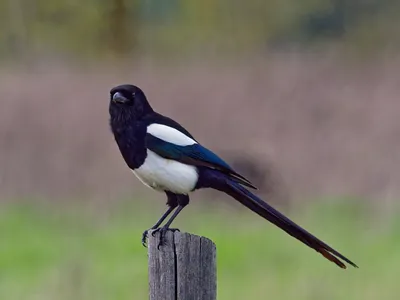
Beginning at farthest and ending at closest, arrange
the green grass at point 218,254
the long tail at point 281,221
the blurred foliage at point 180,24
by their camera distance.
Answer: the blurred foliage at point 180,24 < the green grass at point 218,254 < the long tail at point 281,221

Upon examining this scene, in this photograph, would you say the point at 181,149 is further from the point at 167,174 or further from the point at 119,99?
the point at 119,99

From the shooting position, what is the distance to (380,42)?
14.1 m

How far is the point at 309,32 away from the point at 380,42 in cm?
93

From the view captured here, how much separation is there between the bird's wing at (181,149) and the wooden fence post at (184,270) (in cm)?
76

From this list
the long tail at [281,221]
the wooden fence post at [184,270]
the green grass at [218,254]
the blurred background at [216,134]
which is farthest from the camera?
the blurred background at [216,134]

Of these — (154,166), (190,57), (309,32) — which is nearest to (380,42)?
(309,32)

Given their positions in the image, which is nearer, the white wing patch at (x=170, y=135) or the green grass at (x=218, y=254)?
the white wing patch at (x=170, y=135)

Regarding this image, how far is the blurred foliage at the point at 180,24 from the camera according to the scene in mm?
13781

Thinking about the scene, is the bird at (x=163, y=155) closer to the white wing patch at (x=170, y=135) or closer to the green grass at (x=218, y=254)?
the white wing patch at (x=170, y=135)

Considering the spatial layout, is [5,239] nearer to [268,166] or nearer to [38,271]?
[38,271]

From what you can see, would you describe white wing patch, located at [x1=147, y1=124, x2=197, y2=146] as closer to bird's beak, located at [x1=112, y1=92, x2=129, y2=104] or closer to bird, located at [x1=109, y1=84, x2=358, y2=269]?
bird, located at [x1=109, y1=84, x2=358, y2=269]

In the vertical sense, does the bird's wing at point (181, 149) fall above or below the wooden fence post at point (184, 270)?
above

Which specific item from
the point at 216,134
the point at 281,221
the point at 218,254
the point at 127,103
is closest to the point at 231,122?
the point at 216,134

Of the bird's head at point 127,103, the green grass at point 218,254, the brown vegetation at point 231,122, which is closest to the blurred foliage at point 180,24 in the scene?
the brown vegetation at point 231,122
